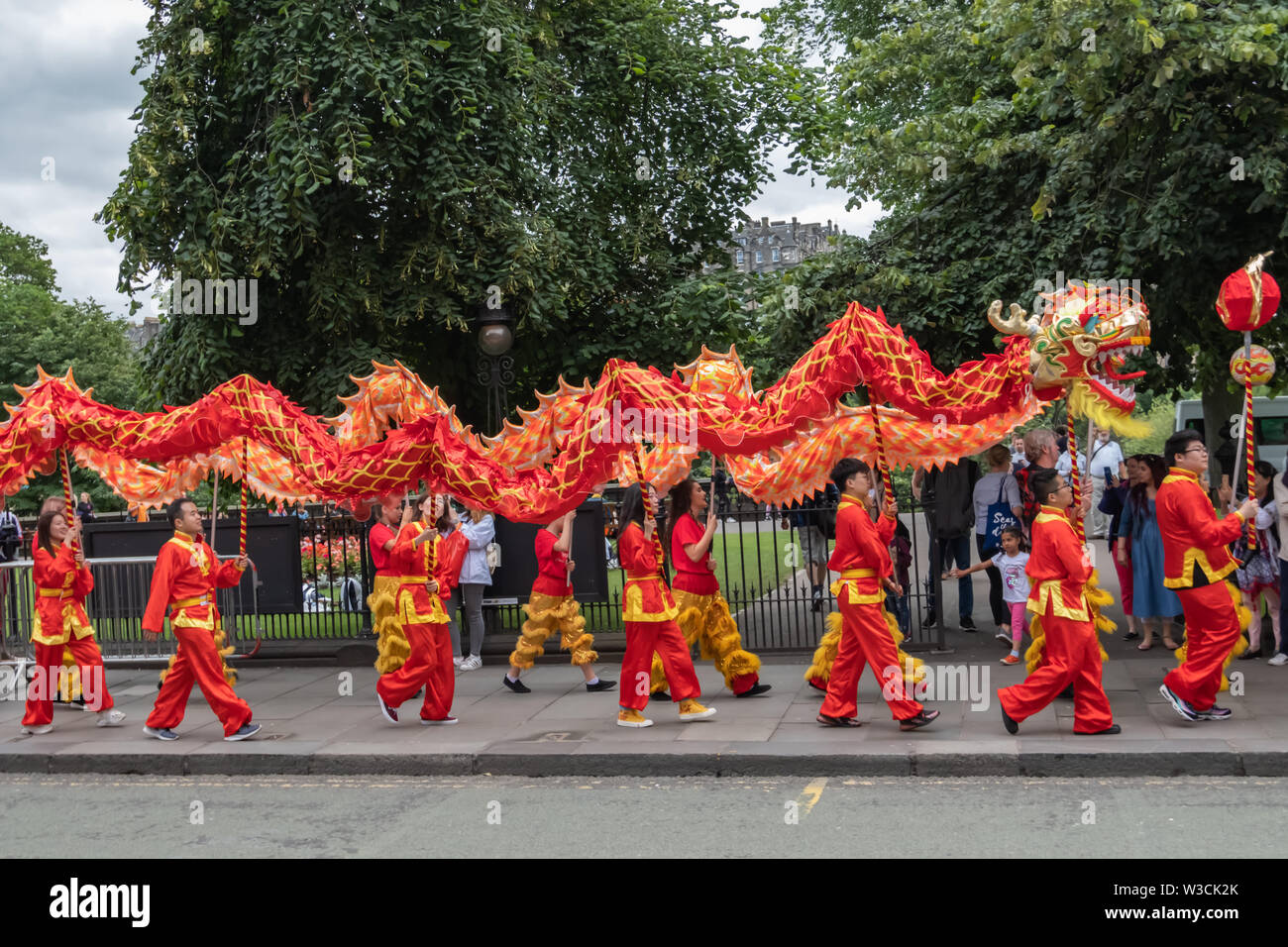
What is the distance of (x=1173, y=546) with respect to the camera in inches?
307

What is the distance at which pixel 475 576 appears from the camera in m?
11.5

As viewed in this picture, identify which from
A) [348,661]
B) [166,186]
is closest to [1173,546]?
[348,661]

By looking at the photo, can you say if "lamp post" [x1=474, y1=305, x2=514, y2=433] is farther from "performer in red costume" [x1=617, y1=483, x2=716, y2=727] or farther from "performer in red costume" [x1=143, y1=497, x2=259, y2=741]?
"performer in red costume" [x1=143, y1=497, x2=259, y2=741]

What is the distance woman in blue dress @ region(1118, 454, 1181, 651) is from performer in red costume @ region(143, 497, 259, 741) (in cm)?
730

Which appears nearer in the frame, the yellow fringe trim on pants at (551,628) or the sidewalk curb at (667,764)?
the sidewalk curb at (667,764)

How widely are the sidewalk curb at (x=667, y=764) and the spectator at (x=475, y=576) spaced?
10.1 feet

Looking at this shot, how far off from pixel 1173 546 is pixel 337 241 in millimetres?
8760

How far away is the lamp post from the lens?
12094mm

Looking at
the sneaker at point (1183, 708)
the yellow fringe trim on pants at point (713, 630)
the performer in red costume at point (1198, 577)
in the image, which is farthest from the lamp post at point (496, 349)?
the sneaker at point (1183, 708)

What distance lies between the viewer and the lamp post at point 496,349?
12.1 meters

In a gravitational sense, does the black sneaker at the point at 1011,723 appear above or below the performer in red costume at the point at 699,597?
below

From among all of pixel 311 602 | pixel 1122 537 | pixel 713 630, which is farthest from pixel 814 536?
pixel 311 602

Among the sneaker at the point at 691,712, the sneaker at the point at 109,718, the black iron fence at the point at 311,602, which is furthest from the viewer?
the black iron fence at the point at 311,602

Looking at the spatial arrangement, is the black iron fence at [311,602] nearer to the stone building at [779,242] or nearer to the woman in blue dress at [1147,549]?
the woman in blue dress at [1147,549]
